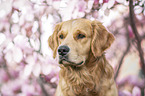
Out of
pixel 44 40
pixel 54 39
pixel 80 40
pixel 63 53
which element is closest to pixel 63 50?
pixel 63 53

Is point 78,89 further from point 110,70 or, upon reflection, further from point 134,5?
point 134,5

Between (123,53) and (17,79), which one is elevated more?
(123,53)

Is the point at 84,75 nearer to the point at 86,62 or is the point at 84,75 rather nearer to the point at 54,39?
the point at 86,62

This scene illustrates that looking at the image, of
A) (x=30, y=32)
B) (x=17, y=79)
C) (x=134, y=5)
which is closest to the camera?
(x=134, y=5)

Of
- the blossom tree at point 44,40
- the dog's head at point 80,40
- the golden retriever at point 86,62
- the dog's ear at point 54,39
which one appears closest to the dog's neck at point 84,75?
the golden retriever at point 86,62

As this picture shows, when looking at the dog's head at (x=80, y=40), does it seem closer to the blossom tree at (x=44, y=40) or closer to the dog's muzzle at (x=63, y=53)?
the dog's muzzle at (x=63, y=53)

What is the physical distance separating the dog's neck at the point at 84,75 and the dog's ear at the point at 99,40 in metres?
0.10

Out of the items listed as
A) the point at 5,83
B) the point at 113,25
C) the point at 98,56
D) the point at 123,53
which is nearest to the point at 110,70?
the point at 98,56

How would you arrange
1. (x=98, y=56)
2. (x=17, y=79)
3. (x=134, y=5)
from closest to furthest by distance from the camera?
(x=98, y=56) < (x=134, y=5) < (x=17, y=79)

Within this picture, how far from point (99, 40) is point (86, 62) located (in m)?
0.25

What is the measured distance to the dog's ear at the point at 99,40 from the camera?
1.87 meters

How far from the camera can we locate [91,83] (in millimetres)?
1960

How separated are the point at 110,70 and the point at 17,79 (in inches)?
65.5

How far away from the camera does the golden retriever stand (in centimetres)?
187
